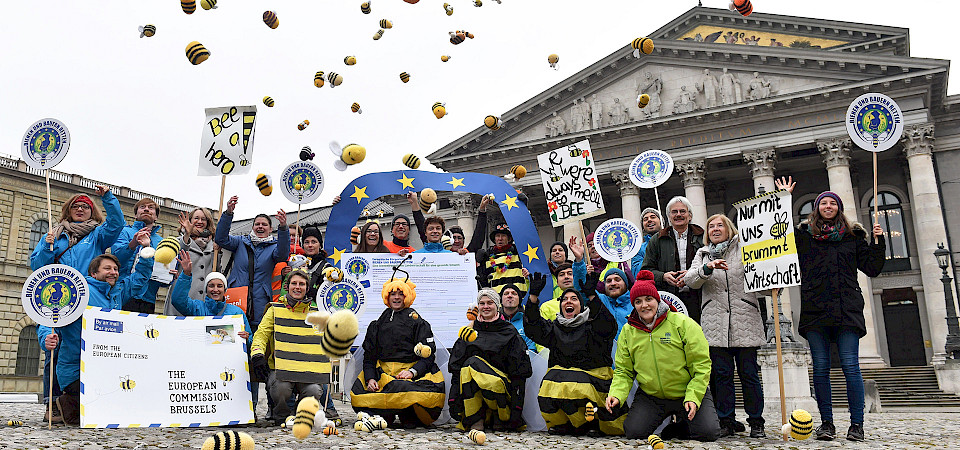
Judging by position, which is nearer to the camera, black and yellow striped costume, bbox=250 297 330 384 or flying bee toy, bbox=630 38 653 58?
black and yellow striped costume, bbox=250 297 330 384

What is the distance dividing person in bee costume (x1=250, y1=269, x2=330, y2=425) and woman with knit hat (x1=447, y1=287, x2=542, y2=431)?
4.57 ft

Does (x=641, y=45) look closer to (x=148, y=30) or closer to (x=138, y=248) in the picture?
(x=148, y=30)

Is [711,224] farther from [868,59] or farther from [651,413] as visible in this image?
[868,59]

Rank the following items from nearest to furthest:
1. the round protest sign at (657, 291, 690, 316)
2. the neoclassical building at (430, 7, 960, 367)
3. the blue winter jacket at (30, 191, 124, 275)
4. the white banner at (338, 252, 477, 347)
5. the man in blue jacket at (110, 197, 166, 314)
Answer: the round protest sign at (657, 291, 690, 316), the blue winter jacket at (30, 191, 124, 275), the man in blue jacket at (110, 197, 166, 314), the white banner at (338, 252, 477, 347), the neoclassical building at (430, 7, 960, 367)

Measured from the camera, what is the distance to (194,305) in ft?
Result: 25.0

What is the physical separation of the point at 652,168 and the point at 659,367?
4406 mm

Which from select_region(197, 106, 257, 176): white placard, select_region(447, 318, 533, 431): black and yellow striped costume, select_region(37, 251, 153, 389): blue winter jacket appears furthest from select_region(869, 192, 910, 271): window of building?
select_region(37, 251, 153, 389): blue winter jacket

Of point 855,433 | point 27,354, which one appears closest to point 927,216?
point 855,433

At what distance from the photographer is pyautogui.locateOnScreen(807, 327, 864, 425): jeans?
623cm

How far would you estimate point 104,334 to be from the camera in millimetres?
6566

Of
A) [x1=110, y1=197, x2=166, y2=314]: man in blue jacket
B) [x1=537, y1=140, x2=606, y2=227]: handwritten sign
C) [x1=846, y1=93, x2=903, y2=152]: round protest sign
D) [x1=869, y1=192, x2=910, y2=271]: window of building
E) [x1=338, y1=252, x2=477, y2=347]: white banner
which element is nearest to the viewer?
[x1=110, y1=197, x2=166, y2=314]: man in blue jacket

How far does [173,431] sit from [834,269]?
6.40 m

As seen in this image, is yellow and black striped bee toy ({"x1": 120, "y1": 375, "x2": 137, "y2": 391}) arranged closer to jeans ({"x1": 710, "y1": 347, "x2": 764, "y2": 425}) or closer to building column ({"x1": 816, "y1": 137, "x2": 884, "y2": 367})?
jeans ({"x1": 710, "y1": 347, "x2": 764, "y2": 425})

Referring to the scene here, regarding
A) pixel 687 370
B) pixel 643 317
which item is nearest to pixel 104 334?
pixel 643 317
